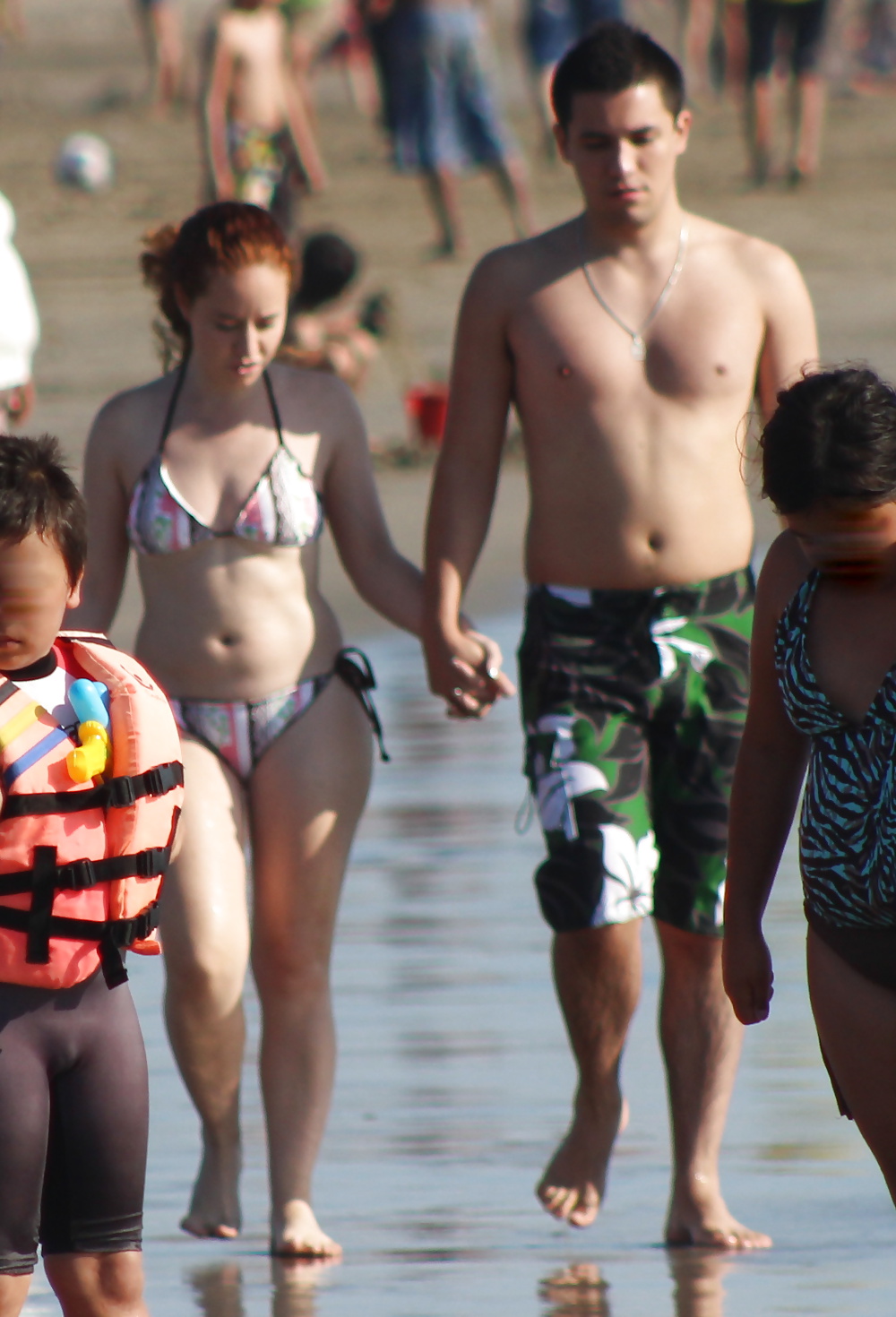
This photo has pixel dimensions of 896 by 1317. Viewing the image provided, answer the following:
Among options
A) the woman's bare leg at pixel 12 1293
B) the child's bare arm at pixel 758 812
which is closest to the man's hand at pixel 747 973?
the child's bare arm at pixel 758 812

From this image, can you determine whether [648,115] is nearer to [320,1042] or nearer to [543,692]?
[543,692]

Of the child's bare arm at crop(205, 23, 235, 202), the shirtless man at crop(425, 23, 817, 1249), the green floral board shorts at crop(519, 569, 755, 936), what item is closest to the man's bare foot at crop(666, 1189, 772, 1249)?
the shirtless man at crop(425, 23, 817, 1249)

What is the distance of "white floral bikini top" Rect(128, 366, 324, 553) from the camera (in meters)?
4.86

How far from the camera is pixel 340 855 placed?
487 centimetres

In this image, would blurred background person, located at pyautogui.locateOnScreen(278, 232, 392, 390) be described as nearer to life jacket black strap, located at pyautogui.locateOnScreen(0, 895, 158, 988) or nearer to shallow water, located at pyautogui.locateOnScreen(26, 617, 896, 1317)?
shallow water, located at pyautogui.locateOnScreen(26, 617, 896, 1317)

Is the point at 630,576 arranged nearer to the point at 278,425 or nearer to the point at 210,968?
the point at 278,425

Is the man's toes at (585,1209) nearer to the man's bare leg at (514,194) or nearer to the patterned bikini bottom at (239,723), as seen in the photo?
the patterned bikini bottom at (239,723)

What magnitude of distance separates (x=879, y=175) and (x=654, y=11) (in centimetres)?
800

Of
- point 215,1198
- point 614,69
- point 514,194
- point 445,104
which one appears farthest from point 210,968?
point 445,104

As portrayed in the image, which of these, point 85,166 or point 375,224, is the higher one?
point 85,166

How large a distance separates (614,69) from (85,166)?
16368mm

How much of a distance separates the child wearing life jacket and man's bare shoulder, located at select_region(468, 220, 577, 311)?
5.50ft

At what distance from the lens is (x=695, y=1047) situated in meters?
4.88

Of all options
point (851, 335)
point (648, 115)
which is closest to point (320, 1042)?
point (648, 115)
